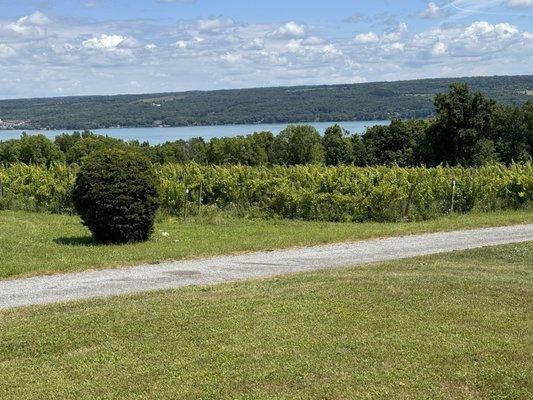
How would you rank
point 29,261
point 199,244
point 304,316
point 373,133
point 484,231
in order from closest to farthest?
point 304,316, point 29,261, point 199,244, point 484,231, point 373,133

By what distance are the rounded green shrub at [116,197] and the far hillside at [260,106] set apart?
9626 cm

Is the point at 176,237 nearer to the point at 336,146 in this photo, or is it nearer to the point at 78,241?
the point at 78,241

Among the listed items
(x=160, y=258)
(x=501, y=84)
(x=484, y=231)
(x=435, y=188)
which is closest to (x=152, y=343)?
(x=160, y=258)

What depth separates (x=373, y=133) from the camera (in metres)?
72.2

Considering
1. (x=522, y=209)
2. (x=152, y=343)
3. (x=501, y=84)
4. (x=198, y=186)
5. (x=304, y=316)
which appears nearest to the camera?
(x=152, y=343)

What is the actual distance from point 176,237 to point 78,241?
92.1 inches

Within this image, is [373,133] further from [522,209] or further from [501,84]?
[501,84]

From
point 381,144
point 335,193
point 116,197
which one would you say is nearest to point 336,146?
point 381,144

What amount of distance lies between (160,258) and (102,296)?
3.73m

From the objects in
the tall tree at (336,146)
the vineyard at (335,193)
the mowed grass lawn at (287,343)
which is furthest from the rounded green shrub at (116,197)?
the tall tree at (336,146)

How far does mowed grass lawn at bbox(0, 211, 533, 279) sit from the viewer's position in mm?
13953

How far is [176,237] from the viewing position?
1789 cm

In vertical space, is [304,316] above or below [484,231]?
above

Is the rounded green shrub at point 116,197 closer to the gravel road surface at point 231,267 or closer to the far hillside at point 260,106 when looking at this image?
the gravel road surface at point 231,267
